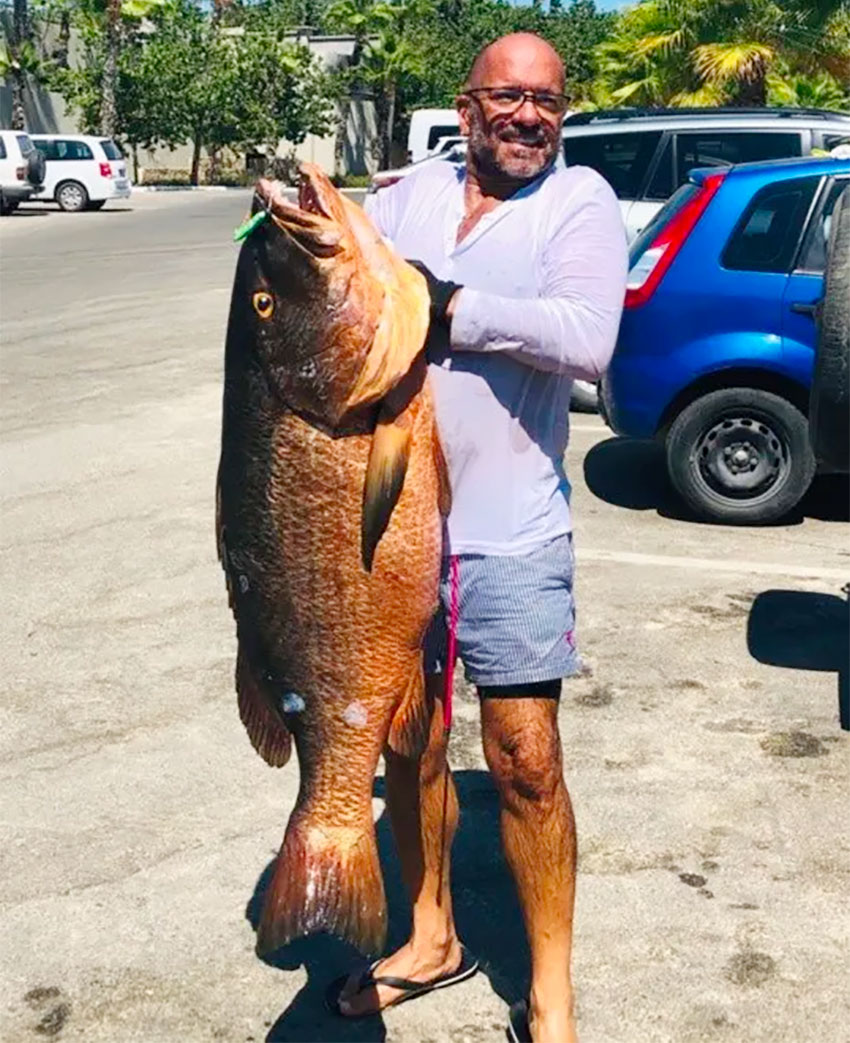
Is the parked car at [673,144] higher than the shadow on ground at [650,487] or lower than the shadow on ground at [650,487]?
higher

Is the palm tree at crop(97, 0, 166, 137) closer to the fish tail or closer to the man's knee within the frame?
the man's knee

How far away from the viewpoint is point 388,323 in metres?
2.61

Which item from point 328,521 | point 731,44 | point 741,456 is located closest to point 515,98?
point 328,521

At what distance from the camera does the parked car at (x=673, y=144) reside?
1127 centimetres

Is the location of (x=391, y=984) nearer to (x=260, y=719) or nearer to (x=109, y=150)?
(x=260, y=719)

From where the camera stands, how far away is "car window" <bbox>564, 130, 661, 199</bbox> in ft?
37.3

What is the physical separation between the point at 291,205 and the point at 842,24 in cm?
2616

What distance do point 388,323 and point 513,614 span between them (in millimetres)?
765

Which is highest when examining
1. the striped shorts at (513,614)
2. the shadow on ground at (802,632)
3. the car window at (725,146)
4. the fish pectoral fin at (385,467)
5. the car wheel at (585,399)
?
the fish pectoral fin at (385,467)

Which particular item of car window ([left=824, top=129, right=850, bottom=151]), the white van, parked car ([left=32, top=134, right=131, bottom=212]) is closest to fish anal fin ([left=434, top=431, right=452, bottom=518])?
car window ([left=824, top=129, right=850, bottom=151])

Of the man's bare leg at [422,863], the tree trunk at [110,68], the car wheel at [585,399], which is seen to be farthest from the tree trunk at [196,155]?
the man's bare leg at [422,863]

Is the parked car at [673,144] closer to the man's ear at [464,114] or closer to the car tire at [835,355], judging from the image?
the car tire at [835,355]

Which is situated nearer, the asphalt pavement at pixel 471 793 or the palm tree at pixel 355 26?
the asphalt pavement at pixel 471 793

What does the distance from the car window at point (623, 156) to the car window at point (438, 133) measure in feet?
45.9
